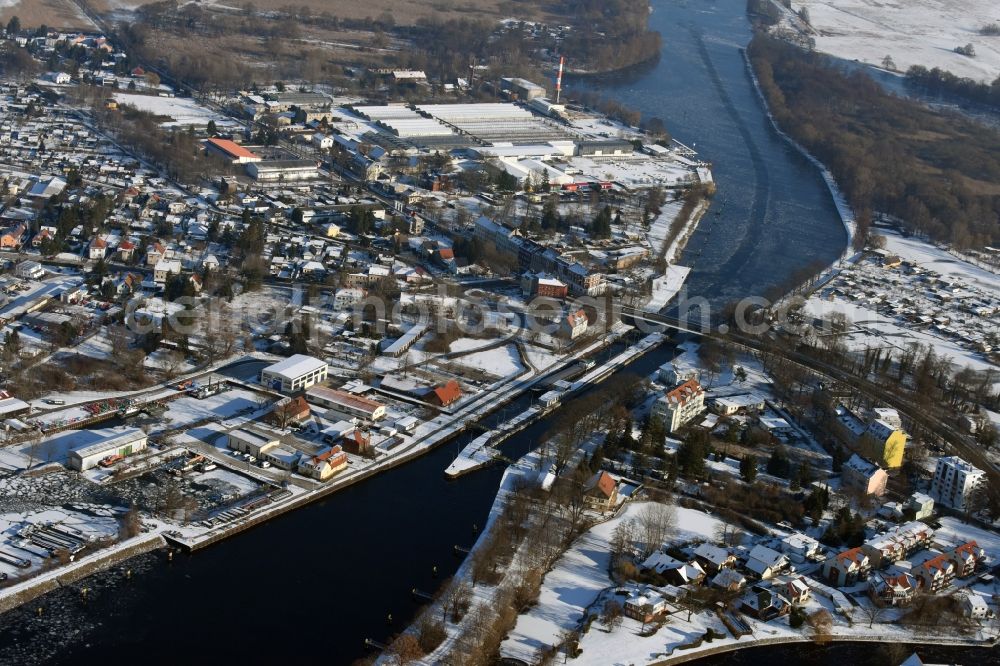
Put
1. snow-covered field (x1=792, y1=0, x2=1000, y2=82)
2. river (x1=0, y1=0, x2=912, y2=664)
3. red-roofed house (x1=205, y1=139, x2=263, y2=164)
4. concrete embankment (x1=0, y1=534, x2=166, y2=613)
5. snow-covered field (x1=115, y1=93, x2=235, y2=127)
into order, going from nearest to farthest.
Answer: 1. river (x1=0, y1=0, x2=912, y2=664)
2. concrete embankment (x1=0, y1=534, x2=166, y2=613)
3. red-roofed house (x1=205, y1=139, x2=263, y2=164)
4. snow-covered field (x1=115, y1=93, x2=235, y2=127)
5. snow-covered field (x1=792, y1=0, x2=1000, y2=82)

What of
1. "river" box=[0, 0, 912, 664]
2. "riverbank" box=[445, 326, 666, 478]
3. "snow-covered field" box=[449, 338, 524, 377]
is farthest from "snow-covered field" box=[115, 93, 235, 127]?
"river" box=[0, 0, 912, 664]

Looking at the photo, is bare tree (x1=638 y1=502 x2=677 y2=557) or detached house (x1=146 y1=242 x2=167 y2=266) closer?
bare tree (x1=638 y1=502 x2=677 y2=557)

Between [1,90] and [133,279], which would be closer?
[133,279]

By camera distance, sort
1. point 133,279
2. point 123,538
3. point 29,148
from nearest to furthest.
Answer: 1. point 123,538
2. point 133,279
3. point 29,148

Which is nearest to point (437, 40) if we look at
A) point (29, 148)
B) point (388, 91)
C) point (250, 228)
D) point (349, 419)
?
point (388, 91)

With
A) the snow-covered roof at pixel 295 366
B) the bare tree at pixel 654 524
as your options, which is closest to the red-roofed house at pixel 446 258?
the snow-covered roof at pixel 295 366

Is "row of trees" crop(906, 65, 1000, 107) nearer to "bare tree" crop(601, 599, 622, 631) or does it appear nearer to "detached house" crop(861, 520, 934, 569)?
"detached house" crop(861, 520, 934, 569)

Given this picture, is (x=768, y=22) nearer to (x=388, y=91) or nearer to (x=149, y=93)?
(x=388, y=91)
